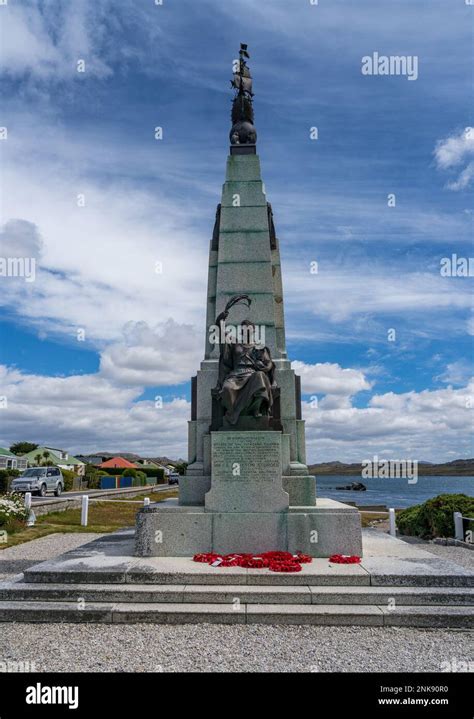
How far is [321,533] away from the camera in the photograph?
898 centimetres

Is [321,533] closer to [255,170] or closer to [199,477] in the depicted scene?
[199,477]

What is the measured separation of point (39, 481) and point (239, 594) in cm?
2609

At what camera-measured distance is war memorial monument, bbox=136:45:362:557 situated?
29.8 ft

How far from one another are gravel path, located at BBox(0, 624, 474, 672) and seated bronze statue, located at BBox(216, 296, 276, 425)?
12.5 ft

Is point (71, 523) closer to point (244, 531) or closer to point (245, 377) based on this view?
point (244, 531)

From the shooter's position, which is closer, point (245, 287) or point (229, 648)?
point (229, 648)

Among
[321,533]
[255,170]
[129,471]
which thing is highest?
[255,170]

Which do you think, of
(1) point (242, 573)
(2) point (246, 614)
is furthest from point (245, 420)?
(2) point (246, 614)

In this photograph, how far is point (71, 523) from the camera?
747 inches

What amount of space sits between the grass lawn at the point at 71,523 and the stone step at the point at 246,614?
8179 mm

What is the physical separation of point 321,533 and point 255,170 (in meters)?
7.57

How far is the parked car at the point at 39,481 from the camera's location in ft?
96.9
